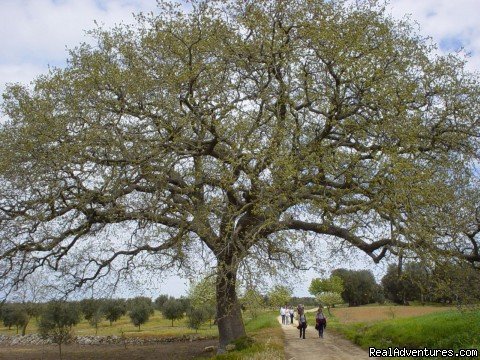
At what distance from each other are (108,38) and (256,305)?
10.6 m

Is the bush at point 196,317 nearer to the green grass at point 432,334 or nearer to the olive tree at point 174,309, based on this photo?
the olive tree at point 174,309

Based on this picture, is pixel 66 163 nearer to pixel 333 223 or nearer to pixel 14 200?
pixel 14 200

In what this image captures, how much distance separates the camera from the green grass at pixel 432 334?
13.6 metres

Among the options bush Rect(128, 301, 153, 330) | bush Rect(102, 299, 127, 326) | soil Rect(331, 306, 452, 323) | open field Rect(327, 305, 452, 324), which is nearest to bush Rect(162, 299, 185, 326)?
bush Rect(128, 301, 153, 330)

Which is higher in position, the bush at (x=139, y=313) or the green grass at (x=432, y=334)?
the bush at (x=139, y=313)

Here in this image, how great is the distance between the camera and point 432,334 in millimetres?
15602

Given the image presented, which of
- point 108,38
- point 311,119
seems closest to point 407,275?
point 311,119

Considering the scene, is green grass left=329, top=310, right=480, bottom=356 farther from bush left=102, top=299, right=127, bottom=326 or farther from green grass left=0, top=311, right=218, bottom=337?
bush left=102, top=299, right=127, bottom=326

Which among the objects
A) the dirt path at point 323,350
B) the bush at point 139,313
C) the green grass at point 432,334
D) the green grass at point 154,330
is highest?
the bush at point 139,313

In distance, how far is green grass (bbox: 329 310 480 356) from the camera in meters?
13.6

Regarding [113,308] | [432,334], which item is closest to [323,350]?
[432,334]

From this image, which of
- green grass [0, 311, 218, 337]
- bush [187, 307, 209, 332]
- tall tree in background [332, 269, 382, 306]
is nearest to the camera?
green grass [0, 311, 218, 337]

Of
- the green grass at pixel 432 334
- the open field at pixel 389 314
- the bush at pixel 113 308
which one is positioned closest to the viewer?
the green grass at pixel 432 334

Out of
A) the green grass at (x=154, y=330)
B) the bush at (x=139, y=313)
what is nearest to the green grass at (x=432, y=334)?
the green grass at (x=154, y=330)
